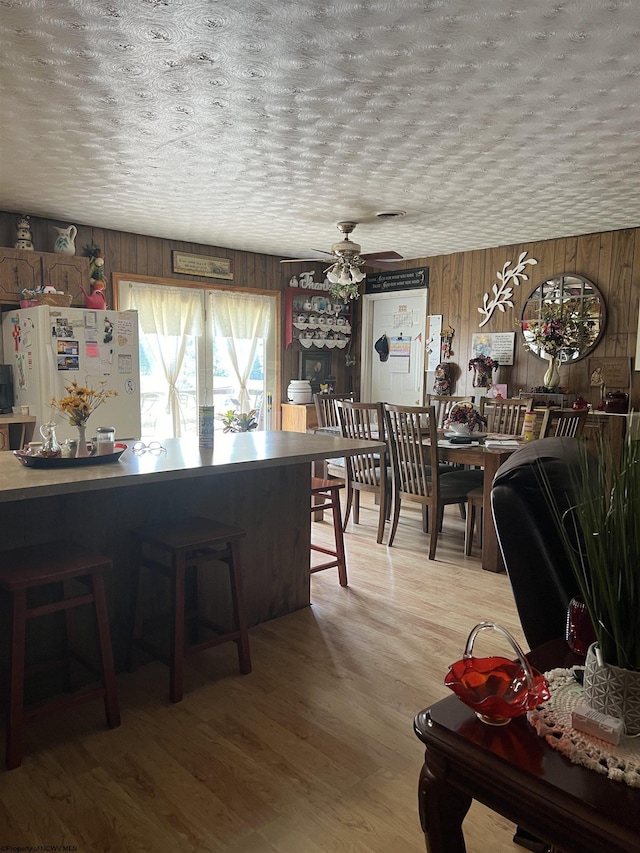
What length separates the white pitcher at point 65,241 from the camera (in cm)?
487

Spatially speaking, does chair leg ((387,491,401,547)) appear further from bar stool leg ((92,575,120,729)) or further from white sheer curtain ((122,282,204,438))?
white sheer curtain ((122,282,204,438))

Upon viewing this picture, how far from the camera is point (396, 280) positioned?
22.8 feet

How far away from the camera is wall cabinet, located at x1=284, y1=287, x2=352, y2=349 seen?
22.3ft

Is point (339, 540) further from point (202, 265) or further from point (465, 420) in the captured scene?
point (202, 265)

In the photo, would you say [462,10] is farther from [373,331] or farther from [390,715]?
[373,331]

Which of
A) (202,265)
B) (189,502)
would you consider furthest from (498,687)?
(202,265)

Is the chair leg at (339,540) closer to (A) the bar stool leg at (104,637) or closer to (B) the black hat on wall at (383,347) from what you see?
(A) the bar stool leg at (104,637)

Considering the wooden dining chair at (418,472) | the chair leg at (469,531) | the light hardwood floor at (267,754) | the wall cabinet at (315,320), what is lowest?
the light hardwood floor at (267,754)

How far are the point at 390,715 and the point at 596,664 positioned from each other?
52.8 inches

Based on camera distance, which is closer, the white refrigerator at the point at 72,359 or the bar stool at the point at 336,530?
the bar stool at the point at 336,530

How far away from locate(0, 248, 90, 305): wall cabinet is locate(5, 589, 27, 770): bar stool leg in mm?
3334

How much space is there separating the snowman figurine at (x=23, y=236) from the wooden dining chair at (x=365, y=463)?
2.64 meters

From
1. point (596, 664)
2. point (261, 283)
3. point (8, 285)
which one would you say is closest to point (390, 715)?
point (596, 664)

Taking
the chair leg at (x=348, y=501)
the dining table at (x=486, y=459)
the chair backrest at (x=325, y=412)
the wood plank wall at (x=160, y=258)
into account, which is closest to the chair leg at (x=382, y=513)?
the chair leg at (x=348, y=501)
